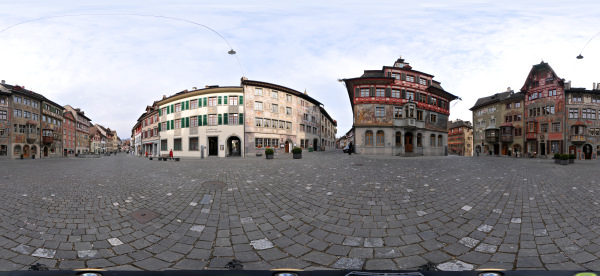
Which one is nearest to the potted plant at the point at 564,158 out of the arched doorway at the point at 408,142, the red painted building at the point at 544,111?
the arched doorway at the point at 408,142

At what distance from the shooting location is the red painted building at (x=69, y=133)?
178 feet

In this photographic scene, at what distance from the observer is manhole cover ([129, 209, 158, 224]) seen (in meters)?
4.32

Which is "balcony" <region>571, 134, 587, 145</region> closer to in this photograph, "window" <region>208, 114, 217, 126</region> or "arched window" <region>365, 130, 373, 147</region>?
"arched window" <region>365, 130, 373, 147</region>

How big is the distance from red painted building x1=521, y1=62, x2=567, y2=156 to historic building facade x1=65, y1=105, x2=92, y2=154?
93635mm

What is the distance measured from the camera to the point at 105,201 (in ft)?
18.2

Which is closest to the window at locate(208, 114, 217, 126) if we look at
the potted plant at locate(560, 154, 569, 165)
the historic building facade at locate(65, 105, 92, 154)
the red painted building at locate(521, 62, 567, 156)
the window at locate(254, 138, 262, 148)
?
the window at locate(254, 138, 262, 148)

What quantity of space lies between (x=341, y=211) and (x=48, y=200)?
21.9 ft

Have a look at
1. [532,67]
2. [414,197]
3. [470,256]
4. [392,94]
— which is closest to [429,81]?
[392,94]

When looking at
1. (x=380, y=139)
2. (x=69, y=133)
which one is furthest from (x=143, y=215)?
(x=69, y=133)

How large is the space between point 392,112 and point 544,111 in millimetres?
25816

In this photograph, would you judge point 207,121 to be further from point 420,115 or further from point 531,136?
point 531,136

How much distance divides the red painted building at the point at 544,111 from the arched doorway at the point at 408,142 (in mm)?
21131

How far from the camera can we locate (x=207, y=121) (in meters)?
33.3

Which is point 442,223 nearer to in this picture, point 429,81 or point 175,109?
point 429,81
